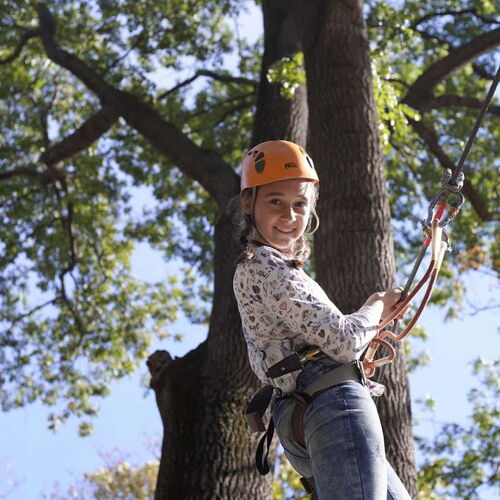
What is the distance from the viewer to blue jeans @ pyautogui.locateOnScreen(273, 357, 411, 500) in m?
2.36

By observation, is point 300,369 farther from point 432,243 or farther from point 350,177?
point 350,177

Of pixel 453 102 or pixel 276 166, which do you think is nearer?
pixel 276 166

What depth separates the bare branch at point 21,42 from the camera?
10.6 m

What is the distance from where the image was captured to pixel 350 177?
5.13 meters

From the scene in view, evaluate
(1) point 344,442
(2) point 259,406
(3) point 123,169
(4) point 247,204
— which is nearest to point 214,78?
(3) point 123,169

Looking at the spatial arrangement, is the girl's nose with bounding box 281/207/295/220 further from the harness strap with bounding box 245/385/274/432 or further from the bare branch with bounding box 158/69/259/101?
the bare branch with bounding box 158/69/259/101

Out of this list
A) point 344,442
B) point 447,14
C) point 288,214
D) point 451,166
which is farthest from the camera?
point 447,14

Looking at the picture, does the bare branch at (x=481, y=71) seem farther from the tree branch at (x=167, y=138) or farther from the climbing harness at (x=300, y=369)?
the climbing harness at (x=300, y=369)

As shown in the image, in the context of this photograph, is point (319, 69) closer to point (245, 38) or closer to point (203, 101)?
point (203, 101)

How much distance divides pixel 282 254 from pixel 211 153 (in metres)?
5.39

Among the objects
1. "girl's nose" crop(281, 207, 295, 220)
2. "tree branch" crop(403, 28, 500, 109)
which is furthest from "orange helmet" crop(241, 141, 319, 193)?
"tree branch" crop(403, 28, 500, 109)

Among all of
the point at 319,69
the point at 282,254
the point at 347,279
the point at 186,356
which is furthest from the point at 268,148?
the point at 186,356

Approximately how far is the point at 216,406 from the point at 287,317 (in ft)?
11.4

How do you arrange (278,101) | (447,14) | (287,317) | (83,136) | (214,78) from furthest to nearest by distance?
(214,78), (447,14), (83,136), (278,101), (287,317)
